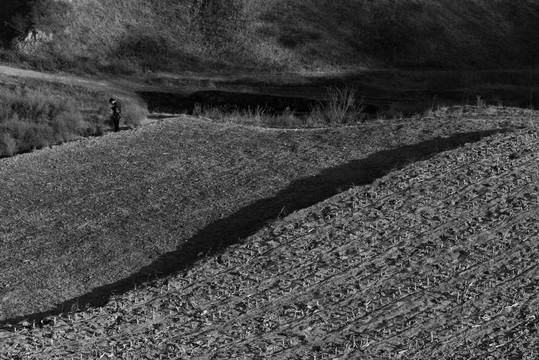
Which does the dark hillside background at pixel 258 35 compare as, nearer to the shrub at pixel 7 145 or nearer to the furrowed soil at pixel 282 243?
the shrub at pixel 7 145

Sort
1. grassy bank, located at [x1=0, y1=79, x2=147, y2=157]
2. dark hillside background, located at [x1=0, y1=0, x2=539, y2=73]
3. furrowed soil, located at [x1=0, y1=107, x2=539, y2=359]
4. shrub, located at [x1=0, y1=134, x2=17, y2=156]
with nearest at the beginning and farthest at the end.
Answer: furrowed soil, located at [x1=0, y1=107, x2=539, y2=359], shrub, located at [x1=0, y1=134, x2=17, y2=156], grassy bank, located at [x1=0, y1=79, x2=147, y2=157], dark hillside background, located at [x1=0, y1=0, x2=539, y2=73]

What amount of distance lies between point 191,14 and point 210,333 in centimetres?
3708

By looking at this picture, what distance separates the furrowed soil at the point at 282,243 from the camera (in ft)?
38.8

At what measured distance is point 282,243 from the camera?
14.7 meters

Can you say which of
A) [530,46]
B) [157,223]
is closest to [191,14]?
[530,46]

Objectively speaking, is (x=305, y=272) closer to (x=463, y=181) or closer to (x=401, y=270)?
(x=401, y=270)

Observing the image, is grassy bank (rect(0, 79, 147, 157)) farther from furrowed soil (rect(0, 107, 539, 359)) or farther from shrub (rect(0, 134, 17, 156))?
furrowed soil (rect(0, 107, 539, 359))

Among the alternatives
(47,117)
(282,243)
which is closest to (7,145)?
(47,117)

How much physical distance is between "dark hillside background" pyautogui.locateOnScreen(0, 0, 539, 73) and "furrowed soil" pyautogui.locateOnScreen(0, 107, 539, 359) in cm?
2089

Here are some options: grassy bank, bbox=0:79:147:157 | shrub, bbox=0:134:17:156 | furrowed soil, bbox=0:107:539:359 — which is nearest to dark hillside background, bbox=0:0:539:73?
grassy bank, bbox=0:79:147:157

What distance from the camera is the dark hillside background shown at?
43844 millimetres

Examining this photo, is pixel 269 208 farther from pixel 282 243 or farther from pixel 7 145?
pixel 7 145

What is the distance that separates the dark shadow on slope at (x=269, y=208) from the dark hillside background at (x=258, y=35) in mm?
23925

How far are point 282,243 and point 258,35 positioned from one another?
1289 inches
